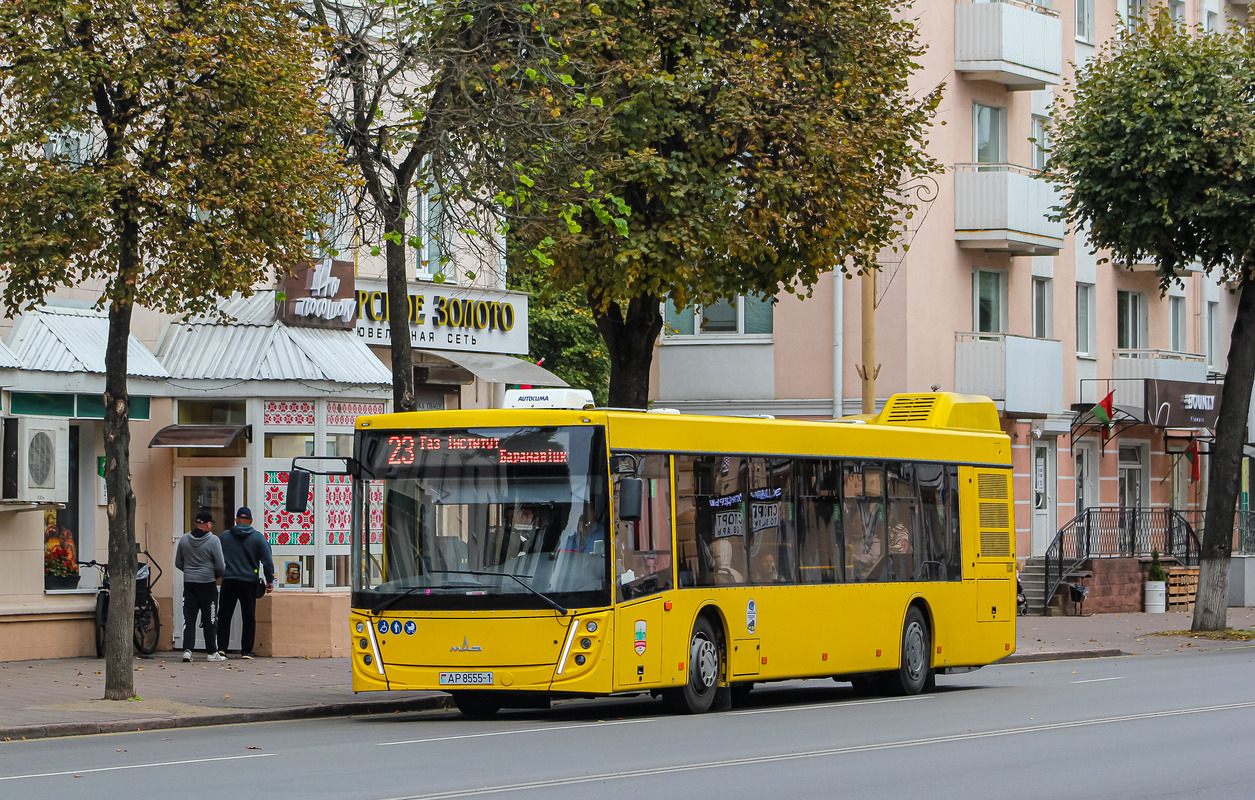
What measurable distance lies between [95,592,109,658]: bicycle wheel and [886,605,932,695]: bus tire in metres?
9.49

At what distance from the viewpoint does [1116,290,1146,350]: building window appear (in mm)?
44625

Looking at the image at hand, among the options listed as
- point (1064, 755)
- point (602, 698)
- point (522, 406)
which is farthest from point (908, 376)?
point (1064, 755)

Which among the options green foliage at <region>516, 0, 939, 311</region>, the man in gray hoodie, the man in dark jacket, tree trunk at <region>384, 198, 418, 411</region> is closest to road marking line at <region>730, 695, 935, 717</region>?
tree trunk at <region>384, 198, 418, 411</region>

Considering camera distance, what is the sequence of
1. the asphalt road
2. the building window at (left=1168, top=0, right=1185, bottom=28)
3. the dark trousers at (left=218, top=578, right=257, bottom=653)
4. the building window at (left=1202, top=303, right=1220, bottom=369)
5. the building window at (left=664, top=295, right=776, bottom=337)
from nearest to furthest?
the asphalt road → the dark trousers at (left=218, top=578, right=257, bottom=653) → the building window at (left=664, top=295, right=776, bottom=337) → the building window at (left=1168, top=0, right=1185, bottom=28) → the building window at (left=1202, top=303, right=1220, bottom=369)

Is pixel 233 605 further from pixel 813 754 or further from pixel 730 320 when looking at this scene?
pixel 730 320

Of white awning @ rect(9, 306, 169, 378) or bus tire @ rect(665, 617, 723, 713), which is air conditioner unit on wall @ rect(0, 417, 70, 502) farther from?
bus tire @ rect(665, 617, 723, 713)

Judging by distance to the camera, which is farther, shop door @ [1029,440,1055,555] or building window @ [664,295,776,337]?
shop door @ [1029,440,1055,555]

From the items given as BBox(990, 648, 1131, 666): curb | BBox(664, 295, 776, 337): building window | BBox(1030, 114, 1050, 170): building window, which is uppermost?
BBox(1030, 114, 1050, 170): building window

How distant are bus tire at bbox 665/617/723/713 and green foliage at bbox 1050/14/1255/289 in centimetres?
1568

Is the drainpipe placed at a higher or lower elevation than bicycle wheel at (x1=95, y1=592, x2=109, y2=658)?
higher

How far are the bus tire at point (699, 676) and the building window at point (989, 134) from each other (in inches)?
952

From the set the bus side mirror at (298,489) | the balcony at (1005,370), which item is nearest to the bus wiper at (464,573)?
the bus side mirror at (298,489)

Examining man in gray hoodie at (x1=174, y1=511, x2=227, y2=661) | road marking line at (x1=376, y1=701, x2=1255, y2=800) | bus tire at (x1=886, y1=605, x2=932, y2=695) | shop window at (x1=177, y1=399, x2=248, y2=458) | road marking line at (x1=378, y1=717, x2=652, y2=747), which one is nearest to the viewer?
road marking line at (x1=376, y1=701, x2=1255, y2=800)

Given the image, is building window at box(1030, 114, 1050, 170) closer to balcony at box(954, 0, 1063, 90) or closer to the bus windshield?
balcony at box(954, 0, 1063, 90)
